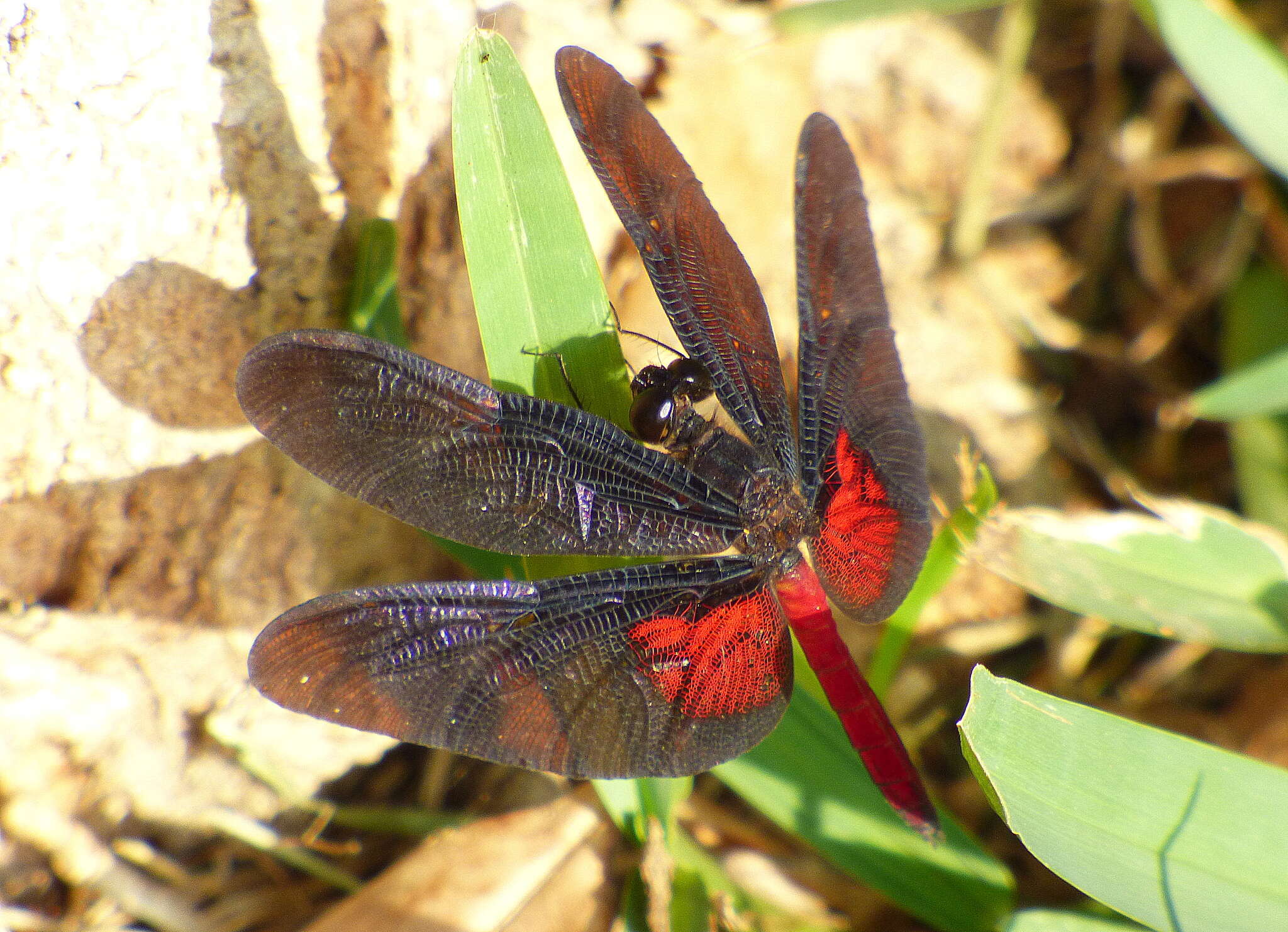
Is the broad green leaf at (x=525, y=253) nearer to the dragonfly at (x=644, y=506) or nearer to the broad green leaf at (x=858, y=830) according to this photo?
the dragonfly at (x=644, y=506)

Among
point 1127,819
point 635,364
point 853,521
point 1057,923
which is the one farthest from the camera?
point 635,364

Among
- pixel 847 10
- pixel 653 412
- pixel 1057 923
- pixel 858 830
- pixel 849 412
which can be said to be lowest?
pixel 1057 923

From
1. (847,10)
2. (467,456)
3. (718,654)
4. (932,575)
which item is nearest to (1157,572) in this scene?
(932,575)

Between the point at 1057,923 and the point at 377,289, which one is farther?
the point at 377,289

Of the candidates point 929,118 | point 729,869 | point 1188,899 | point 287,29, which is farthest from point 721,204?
point 1188,899

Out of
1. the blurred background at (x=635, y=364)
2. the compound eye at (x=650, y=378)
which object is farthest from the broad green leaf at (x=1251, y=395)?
the compound eye at (x=650, y=378)

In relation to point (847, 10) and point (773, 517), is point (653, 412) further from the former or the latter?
point (847, 10)

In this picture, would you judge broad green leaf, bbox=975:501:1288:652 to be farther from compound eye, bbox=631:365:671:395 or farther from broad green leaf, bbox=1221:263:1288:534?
compound eye, bbox=631:365:671:395
